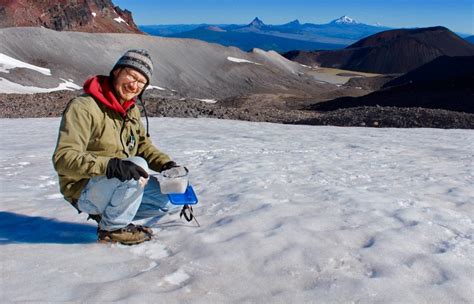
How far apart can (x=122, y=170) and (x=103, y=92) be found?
0.72m

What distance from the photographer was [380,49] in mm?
123688

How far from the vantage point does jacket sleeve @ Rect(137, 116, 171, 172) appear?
14.9 feet

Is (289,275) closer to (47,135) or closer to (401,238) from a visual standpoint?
(401,238)

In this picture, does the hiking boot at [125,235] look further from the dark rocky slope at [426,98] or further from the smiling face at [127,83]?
the dark rocky slope at [426,98]

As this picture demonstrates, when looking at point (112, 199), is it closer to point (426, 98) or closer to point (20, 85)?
point (426, 98)

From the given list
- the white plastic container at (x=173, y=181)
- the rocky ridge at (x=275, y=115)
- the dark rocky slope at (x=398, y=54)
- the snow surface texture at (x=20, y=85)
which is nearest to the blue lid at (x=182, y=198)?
the white plastic container at (x=173, y=181)

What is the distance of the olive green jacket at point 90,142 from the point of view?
3674mm

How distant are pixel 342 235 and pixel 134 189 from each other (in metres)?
1.93

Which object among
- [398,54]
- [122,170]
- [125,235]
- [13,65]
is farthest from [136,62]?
[398,54]

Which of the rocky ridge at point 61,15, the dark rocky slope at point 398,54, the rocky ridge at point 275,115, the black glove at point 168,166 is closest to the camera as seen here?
the black glove at point 168,166

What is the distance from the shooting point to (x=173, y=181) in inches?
165

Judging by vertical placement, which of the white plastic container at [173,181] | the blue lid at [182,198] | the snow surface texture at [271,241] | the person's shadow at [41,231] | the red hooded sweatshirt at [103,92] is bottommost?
the person's shadow at [41,231]

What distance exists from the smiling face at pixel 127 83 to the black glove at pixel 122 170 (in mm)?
610

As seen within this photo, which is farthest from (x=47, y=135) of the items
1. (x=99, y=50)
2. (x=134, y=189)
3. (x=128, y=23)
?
(x=128, y=23)
